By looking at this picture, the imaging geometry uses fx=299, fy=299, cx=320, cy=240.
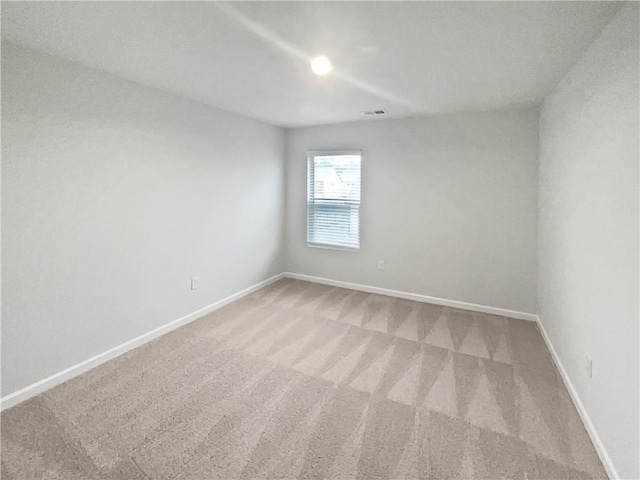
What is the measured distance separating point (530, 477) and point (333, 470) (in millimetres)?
978

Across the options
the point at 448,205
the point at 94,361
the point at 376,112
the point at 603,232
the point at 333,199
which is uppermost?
the point at 376,112

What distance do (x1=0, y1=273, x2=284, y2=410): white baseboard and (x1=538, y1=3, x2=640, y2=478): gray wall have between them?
3327 mm

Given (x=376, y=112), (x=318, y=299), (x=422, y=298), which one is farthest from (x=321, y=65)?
(x=422, y=298)

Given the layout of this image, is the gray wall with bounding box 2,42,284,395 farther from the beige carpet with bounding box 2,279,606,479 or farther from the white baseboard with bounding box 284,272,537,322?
the white baseboard with bounding box 284,272,537,322

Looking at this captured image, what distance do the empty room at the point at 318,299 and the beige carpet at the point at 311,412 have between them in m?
0.02

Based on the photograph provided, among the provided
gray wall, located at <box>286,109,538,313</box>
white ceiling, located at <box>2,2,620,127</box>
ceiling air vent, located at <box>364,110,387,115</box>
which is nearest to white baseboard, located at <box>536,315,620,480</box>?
gray wall, located at <box>286,109,538,313</box>

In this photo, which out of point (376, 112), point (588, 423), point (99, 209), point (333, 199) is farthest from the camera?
point (333, 199)

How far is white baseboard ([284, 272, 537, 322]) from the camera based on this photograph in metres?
3.43

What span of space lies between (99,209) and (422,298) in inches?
141

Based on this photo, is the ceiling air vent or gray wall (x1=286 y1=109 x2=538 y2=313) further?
the ceiling air vent

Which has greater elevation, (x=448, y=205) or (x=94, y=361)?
(x=448, y=205)

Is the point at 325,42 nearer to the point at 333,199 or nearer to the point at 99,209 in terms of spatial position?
the point at 99,209

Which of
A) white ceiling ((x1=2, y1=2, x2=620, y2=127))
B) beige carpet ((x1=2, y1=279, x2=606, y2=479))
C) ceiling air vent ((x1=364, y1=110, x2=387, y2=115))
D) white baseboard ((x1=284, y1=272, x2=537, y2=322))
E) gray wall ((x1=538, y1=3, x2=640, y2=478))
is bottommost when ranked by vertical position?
beige carpet ((x1=2, y1=279, x2=606, y2=479))

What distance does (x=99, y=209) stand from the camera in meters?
2.36
